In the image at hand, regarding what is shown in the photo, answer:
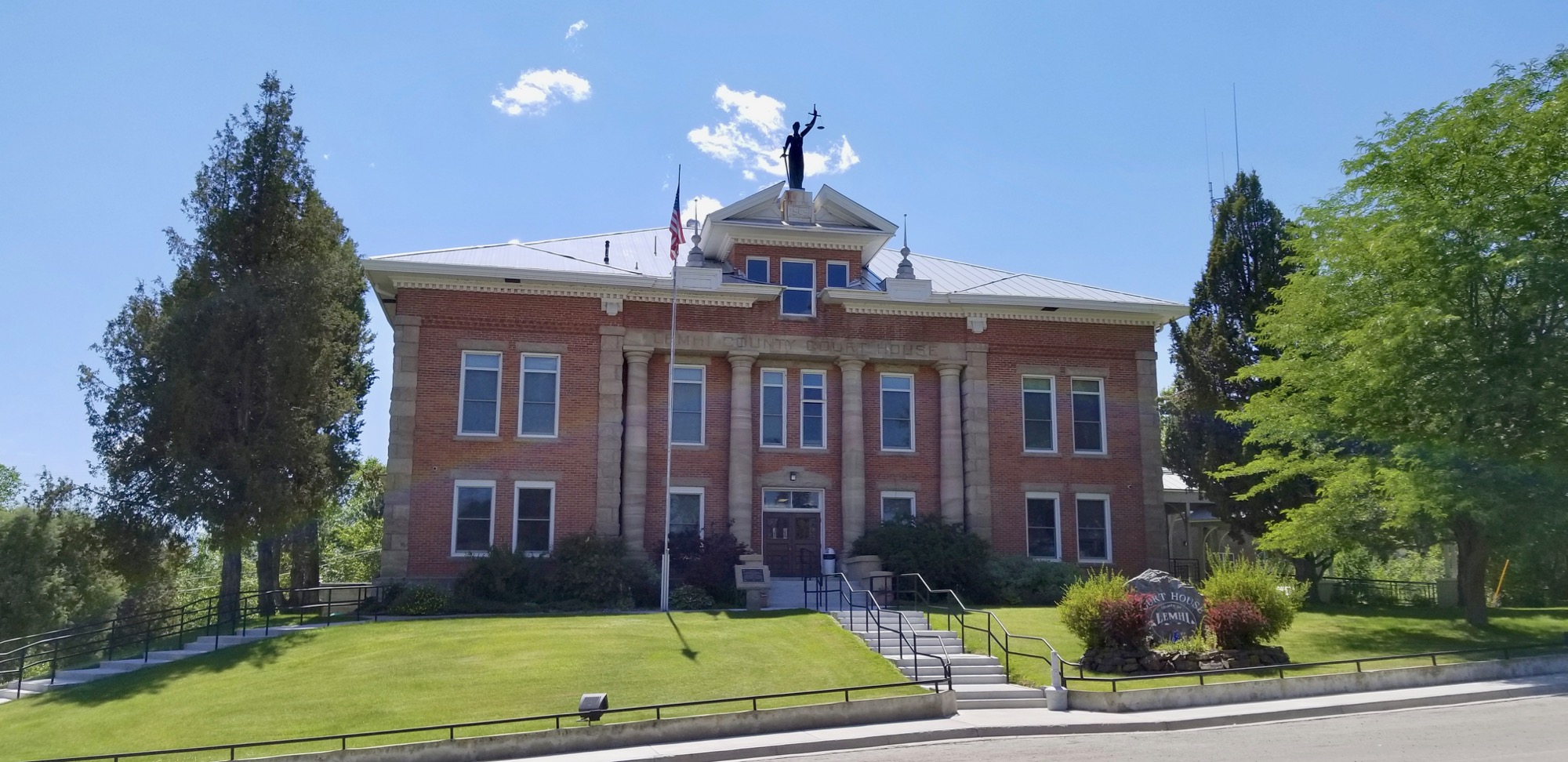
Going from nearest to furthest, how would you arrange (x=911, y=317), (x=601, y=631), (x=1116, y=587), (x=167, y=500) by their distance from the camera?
(x=1116, y=587)
(x=601, y=631)
(x=167, y=500)
(x=911, y=317)

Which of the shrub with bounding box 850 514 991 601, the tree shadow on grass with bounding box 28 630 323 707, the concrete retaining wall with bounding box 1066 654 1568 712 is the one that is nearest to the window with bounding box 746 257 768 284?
the shrub with bounding box 850 514 991 601

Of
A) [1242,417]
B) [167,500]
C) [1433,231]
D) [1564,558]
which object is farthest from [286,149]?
[1564,558]

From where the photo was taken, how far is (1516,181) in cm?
2166

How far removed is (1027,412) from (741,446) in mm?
8664

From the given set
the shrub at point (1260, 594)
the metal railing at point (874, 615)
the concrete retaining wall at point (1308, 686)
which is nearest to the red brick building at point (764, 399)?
the metal railing at point (874, 615)

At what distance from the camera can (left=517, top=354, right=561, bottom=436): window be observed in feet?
96.8

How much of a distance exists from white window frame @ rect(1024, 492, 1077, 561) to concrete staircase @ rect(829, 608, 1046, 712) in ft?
31.2

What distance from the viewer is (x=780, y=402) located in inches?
1233

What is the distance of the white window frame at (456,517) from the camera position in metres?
28.2

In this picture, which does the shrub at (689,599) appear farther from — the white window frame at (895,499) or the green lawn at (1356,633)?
the white window frame at (895,499)

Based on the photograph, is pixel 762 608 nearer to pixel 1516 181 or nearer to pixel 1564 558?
pixel 1516 181

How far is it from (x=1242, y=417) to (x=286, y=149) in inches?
967

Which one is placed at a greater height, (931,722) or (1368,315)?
(1368,315)

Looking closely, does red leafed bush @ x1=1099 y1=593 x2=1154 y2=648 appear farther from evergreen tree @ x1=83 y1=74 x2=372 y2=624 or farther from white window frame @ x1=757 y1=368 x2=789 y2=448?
evergreen tree @ x1=83 y1=74 x2=372 y2=624
